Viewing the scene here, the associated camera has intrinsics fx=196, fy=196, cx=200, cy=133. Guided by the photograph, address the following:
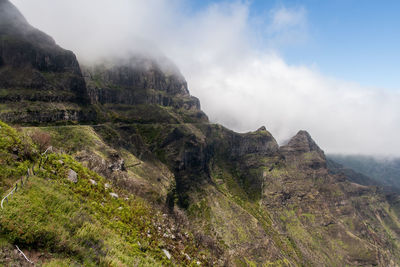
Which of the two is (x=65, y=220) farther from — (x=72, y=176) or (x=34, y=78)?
(x=34, y=78)

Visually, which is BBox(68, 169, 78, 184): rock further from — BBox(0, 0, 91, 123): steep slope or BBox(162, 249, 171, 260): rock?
BBox(0, 0, 91, 123): steep slope

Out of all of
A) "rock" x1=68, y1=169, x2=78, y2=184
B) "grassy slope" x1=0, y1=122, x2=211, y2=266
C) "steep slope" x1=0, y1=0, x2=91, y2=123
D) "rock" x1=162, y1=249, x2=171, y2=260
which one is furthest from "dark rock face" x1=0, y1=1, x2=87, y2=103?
"rock" x1=162, y1=249, x2=171, y2=260

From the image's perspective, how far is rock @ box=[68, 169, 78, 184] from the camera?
21391 mm

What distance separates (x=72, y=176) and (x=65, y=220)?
34.3 feet

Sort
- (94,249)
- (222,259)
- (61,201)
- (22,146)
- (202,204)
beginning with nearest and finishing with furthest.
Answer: (94,249) → (61,201) → (22,146) → (222,259) → (202,204)

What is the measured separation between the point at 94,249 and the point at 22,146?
14.2m

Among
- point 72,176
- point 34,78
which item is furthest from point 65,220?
point 34,78

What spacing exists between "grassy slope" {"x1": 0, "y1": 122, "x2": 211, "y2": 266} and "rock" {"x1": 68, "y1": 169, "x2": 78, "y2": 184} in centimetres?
48

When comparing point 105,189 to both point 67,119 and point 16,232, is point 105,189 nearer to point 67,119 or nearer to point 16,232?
point 16,232

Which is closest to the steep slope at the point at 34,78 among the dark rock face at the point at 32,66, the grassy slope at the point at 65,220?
the dark rock face at the point at 32,66

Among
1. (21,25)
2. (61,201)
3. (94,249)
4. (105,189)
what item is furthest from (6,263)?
(21,25)

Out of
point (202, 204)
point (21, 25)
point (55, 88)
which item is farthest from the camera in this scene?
point (202, 204)

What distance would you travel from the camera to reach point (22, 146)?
19.3 m

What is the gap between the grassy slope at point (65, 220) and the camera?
1038 centimetres
